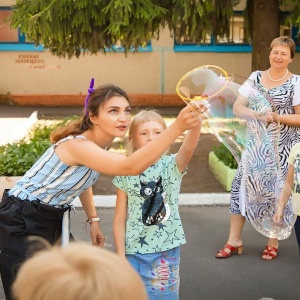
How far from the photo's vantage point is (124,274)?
1.27 metres

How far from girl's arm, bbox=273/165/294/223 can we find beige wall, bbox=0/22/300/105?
546 inches

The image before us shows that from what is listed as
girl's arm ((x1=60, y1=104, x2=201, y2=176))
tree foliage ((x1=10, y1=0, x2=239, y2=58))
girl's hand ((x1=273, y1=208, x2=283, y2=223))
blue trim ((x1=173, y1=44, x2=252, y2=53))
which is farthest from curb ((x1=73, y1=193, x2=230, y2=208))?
blue trim ((x1=173, y1=44, x2=252, y2=53))

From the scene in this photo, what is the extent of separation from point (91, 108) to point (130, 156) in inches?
17.4

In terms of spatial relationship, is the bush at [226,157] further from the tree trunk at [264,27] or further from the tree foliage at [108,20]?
the tree foliage at [108,20]

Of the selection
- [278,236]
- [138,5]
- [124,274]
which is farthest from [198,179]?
[124,274]

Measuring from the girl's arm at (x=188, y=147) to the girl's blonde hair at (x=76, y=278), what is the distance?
184cm

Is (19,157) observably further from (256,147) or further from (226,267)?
(256,147)

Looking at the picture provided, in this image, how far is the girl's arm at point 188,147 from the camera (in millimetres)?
3129

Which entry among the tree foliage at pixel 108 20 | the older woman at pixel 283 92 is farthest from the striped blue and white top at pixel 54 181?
the tree foliage at pixel 108 20

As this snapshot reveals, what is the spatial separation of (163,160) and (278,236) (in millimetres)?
1383

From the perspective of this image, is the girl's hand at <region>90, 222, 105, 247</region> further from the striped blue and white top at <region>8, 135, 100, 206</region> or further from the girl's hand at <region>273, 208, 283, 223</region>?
the girl's hand at <region>273, 208, 283, 223</region>

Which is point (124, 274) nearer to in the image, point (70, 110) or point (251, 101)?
point (251, 101)

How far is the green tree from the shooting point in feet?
27.5

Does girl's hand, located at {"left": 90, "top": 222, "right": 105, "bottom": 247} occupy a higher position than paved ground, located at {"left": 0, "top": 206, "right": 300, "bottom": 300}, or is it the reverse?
girl's hand, located at {"left": 90, "top": 222, "right": 105, "bottom": 247}
